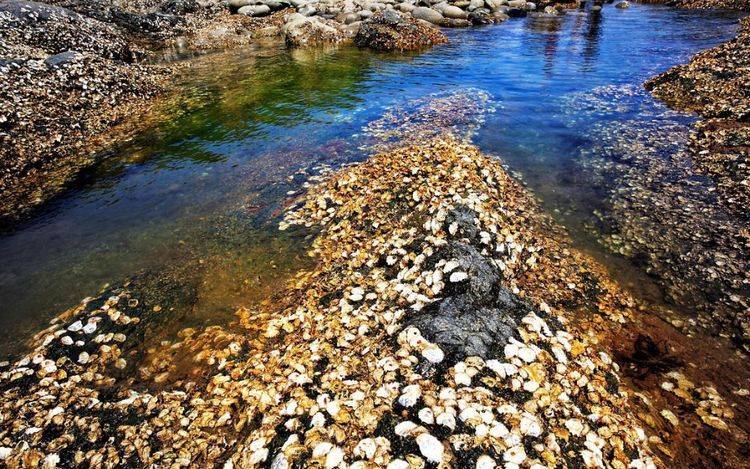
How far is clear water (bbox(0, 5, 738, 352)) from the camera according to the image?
30.8ft

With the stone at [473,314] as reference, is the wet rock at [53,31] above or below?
above

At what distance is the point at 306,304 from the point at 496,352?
13.1ft

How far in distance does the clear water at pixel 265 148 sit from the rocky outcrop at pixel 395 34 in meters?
2.33

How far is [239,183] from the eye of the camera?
43.3 feet

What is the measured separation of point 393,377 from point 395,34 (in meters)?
33.7

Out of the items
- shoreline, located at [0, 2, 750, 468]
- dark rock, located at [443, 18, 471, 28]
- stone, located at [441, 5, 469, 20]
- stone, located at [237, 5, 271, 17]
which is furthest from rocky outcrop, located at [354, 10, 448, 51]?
shoreline, located at [0, 2, 750, 468]

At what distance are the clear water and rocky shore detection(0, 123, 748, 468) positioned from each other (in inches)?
54.0

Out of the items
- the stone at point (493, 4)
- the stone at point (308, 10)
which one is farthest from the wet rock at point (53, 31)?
the stone at point (493, 4)

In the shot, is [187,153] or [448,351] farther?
[187,153]

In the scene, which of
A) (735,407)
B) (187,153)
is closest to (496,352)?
(735,407)

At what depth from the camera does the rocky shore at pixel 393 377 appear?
15.7 ft

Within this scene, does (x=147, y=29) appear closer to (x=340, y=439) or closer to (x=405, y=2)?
(x=405, y=2)

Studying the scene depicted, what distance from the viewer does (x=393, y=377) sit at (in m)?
5.40

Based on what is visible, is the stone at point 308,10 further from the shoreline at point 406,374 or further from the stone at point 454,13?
the shoreline at point 406,374
